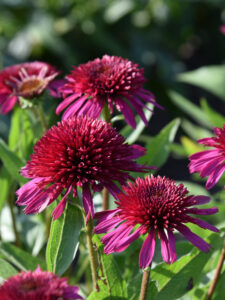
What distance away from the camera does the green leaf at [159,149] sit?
3.32 ft

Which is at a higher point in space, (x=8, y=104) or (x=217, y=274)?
(x=8, y=104)

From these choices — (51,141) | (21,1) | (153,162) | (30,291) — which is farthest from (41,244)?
(21,1)

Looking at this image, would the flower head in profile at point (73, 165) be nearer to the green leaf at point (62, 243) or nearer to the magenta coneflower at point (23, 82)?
the green leaf at point (62, 243)

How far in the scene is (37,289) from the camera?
523 mm

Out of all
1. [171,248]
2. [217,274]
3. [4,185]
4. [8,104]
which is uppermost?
[8,104]

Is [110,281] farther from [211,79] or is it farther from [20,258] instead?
[211,79]

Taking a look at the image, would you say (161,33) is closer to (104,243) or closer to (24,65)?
(24,65)

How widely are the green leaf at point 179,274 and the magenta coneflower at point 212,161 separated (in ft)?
0.48

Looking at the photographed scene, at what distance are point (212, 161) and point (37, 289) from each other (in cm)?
31

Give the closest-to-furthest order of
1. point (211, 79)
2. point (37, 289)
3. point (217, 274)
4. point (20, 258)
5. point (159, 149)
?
point (37, 289) < point (217, 274) < point (20, 258) < point (159, 149) < point (211, 79)

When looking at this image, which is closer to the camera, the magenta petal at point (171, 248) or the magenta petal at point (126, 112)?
the magenta petal at point (171, 248)

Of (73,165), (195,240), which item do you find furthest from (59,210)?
(195,240)

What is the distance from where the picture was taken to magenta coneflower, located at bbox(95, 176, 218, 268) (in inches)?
25.5

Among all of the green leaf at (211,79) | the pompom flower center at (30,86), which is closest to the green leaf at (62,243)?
the pompom flower center at (30,86)
